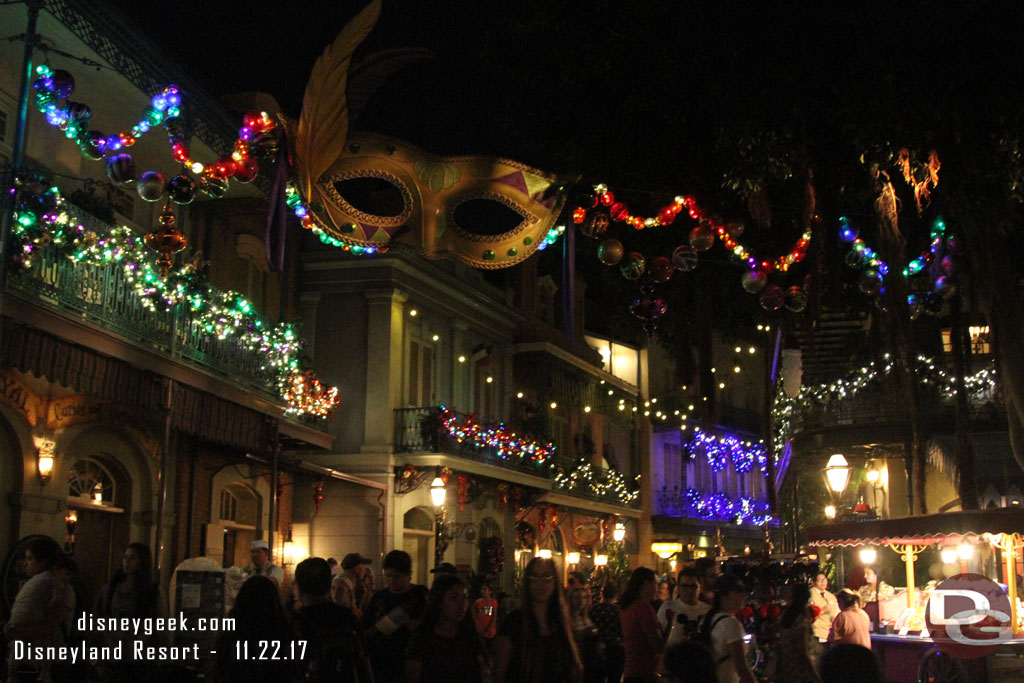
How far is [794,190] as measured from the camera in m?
13.5

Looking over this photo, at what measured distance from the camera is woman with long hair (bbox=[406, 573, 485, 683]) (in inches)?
257

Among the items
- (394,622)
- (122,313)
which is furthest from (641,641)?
(122,313)

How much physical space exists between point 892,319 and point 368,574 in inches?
241

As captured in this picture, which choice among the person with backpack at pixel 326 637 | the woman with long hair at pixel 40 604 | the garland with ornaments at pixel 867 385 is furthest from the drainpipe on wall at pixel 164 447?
the garland with ornaments at pixel 867 385

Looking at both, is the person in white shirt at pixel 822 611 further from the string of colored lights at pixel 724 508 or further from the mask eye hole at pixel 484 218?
the string of colored lights at pixel 724 508

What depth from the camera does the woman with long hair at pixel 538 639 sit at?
6871 mm

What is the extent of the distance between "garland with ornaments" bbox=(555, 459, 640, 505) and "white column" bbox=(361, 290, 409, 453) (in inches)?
362

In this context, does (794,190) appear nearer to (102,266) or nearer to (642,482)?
(102,266)

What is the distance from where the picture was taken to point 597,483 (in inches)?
1474

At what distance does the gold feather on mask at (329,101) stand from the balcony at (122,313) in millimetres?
3559

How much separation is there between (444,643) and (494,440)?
70.2 feet

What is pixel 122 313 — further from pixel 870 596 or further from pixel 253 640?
pixel 870 596

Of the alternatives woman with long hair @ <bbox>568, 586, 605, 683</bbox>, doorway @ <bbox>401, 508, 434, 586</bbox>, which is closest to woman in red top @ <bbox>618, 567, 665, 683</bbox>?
woman with long hair @ <bbox>568, 586, 605, 683</bbox>

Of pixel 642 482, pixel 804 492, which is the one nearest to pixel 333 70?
pixel 804 492
